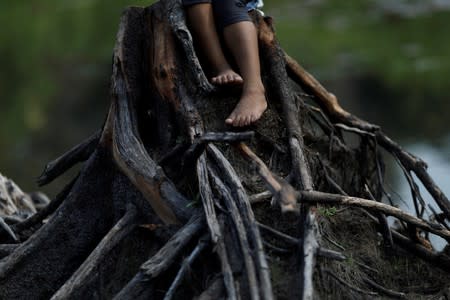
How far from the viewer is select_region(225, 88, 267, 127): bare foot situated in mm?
3928

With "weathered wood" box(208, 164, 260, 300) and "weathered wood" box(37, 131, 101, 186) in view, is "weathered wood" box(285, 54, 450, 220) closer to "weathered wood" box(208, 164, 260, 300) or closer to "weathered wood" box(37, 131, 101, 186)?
"weathered wood" box(37, 131, 101, 186)

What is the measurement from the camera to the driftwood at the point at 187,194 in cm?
341

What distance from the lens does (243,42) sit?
4094 millimetres

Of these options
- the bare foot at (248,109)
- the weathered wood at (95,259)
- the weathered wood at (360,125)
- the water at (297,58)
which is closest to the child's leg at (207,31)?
the bare foot at (248,109)

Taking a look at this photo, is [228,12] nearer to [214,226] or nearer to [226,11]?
[226,11]

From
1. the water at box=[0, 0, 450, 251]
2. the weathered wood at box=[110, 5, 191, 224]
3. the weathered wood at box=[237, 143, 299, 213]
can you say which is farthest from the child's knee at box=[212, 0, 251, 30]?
the water at box=[0, 0, 450, 251]

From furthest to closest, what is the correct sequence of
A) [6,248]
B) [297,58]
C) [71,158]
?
[297,58] < [71,158] < [6,248]

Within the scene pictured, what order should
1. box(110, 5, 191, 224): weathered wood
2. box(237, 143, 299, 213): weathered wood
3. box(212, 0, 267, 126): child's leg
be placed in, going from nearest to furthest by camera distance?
box(237, 143, 299, 213): weathered wood → box(110, 5, 191, 224): weathered wood → box(212, 0, 267, 126): child's leg

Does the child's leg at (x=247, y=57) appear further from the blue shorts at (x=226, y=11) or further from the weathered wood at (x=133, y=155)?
the weathered wood at (x=133, y=155)

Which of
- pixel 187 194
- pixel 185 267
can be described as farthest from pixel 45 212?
pixel 185 267

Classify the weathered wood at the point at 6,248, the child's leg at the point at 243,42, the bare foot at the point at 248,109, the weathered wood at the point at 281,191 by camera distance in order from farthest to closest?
the weathered wood at the point at 6,248 < the child's leg at the point at 243,42 < the bare foot at the point at 248,109 < the weathered wood at the point at 281,191

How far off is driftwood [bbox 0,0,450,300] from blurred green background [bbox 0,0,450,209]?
680 centimetres

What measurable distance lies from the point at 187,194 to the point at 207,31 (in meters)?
0.70

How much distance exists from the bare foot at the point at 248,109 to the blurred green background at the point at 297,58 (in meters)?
7.23
